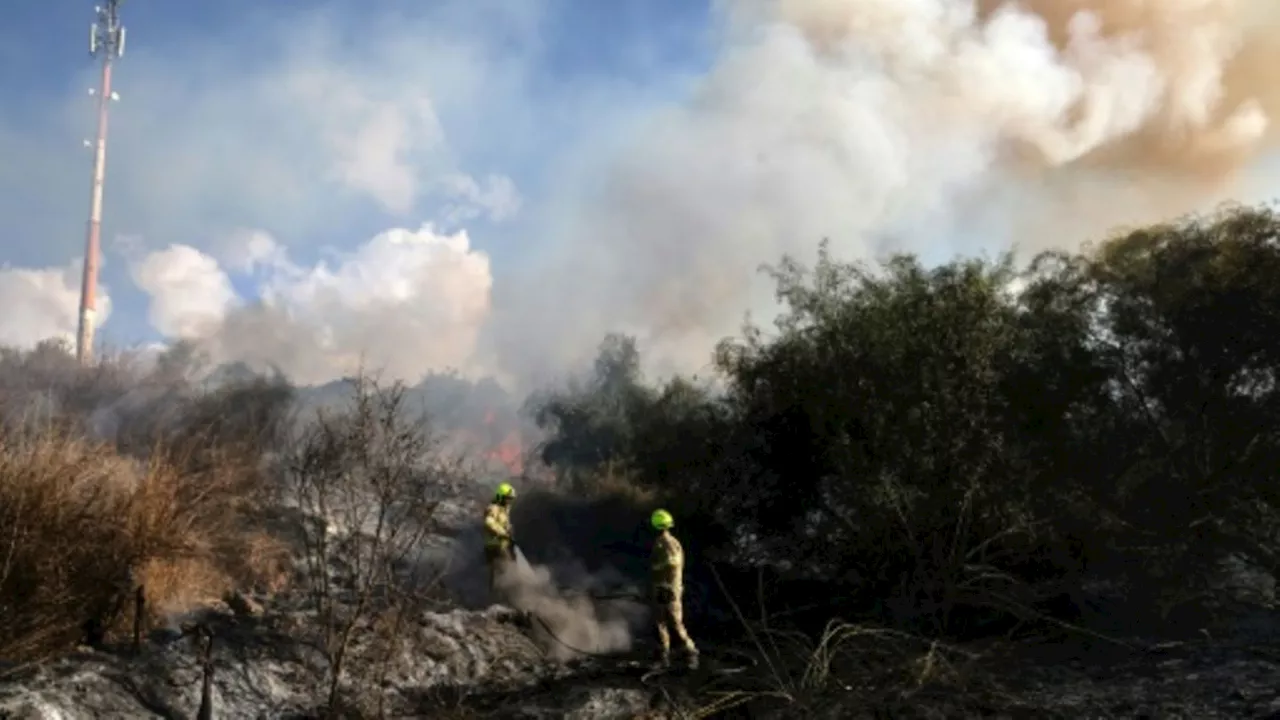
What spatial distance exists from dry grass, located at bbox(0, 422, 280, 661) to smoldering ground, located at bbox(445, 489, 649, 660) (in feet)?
15.2

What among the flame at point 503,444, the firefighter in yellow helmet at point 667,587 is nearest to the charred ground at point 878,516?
the firefighter in yellow helmet at point 667,587

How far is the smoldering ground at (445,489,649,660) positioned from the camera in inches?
593

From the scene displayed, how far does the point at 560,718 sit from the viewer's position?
10.6m

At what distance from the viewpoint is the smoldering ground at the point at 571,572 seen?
1506 centimetres

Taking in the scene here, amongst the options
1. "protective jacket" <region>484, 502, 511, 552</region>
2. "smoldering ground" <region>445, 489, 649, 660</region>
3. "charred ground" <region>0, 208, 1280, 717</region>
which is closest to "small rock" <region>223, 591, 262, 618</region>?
"charred ground" <region>0, 208, 1280, 717</region>

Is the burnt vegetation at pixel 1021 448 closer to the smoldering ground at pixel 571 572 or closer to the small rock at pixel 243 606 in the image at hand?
the smoldering ground at pixel 571 572

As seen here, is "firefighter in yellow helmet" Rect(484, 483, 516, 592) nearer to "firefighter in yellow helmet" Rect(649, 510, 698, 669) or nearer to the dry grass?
"firefighter in yellow helmet" Rect(649, 510, 698, 669)

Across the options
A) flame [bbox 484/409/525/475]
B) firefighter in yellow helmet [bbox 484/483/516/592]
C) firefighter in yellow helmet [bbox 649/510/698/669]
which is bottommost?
firefighter in yellow helmet [bbox 649/510/698/669]

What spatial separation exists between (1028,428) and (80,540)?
12984 mm

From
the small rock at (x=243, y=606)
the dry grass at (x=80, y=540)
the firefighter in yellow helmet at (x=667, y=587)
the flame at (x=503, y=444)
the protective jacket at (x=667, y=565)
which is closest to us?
the dry grass at (x=80, y=540)

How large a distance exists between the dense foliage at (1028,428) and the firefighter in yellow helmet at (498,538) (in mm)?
4519

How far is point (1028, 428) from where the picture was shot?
1634 centimetres

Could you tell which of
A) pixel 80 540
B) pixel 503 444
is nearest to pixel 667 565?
pixel 80 540

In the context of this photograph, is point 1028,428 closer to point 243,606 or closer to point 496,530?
point 496,530
